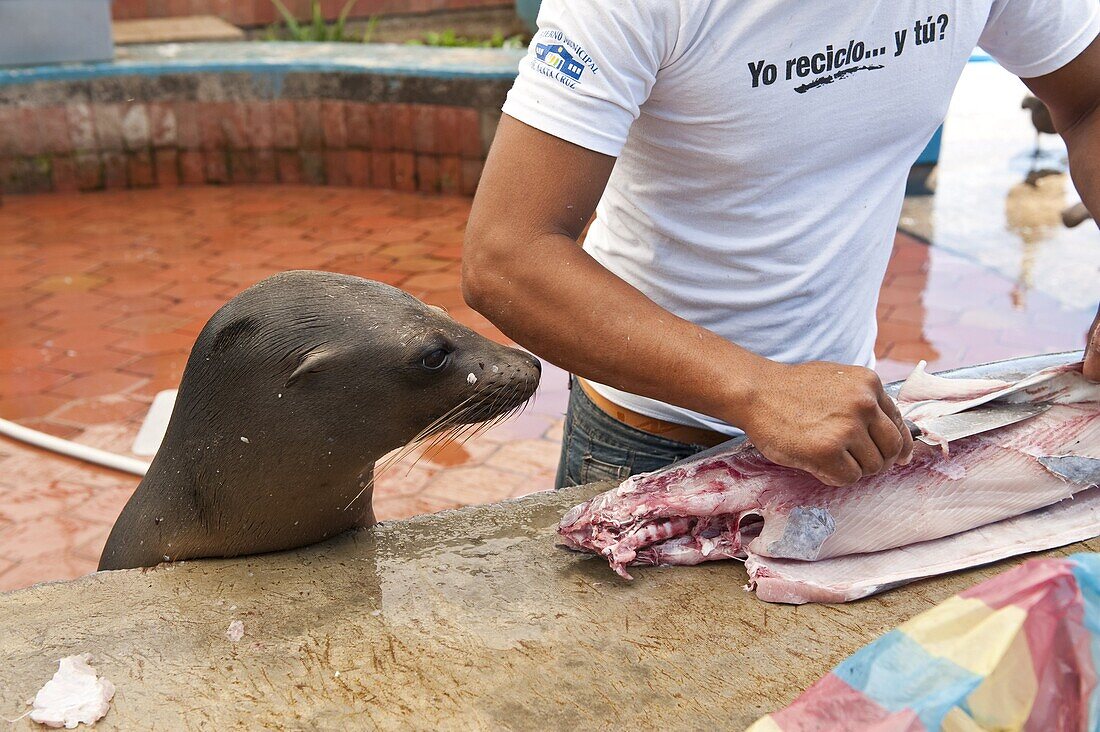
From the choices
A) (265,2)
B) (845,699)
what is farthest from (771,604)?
(265,2)

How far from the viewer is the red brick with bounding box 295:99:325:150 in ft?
22.7

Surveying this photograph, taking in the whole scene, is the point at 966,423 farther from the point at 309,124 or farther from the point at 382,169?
the point at 309,124

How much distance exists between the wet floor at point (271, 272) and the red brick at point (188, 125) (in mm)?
304

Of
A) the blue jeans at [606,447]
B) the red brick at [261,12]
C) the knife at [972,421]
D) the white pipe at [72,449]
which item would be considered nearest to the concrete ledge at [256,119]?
the red brick at [261,12]

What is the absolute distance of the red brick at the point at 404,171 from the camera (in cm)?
697

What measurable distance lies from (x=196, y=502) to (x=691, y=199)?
917mm

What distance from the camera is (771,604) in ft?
5.79

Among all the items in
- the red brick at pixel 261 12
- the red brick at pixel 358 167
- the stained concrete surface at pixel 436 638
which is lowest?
the red brick at pixel 358 167

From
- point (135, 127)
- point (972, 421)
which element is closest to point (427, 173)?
point (135, 127)

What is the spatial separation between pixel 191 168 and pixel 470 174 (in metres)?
1.77

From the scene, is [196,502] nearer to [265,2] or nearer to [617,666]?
[617,666]

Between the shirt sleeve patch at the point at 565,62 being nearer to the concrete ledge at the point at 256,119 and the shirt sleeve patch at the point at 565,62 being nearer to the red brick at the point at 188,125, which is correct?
the concrete ledge at the point at 256,119

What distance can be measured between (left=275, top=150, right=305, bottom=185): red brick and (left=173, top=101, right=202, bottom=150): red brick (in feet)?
1.58

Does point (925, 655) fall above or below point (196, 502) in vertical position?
above
